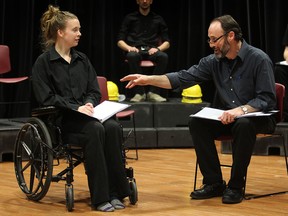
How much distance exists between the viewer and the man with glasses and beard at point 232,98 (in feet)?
14.5

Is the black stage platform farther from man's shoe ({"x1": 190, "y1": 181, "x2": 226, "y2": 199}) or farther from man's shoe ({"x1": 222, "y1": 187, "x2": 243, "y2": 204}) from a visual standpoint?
man's shoe ({"x1": 222, "y1": 187, "x2": 243, "y2": 204})

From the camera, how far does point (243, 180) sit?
4477 millimetres

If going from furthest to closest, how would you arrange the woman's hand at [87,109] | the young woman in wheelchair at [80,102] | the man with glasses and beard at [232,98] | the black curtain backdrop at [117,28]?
1. the black curtain backdrop at [117,28]
2. the man with glasses and beard at [232,98]
3. the woman's hand at [87,109]
4. the young woman in wheelchair at [80,102]

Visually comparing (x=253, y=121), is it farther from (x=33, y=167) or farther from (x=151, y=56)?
(x=151, y=56)

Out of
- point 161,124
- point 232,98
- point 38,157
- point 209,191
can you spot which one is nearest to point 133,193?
point 209,191

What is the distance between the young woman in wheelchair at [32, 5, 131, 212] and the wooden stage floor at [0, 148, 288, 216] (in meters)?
0.19

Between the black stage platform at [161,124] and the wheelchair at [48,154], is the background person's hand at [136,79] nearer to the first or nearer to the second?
the wheelchair at [48,154]

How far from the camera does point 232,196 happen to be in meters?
4.40

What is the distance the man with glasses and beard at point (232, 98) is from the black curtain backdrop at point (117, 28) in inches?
124

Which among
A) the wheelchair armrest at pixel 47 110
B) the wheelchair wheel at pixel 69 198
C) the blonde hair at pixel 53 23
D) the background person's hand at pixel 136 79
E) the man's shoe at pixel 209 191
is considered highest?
the blonde hair at pixel 53 23

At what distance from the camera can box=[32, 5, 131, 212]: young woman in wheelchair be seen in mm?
4180

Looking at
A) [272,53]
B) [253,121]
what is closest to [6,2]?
[272,53]

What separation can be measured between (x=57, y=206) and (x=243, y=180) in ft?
4.10

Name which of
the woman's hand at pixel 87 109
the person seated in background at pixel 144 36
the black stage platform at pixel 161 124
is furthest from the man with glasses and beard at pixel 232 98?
the person seated in background at pixel 144 36
